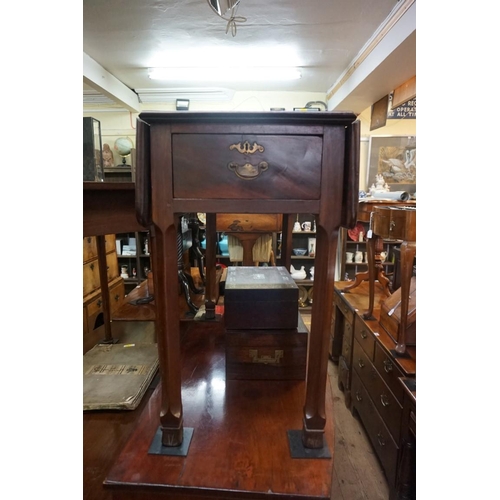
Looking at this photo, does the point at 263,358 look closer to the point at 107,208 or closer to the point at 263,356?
the point at 263,356

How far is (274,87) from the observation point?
3.30 metres

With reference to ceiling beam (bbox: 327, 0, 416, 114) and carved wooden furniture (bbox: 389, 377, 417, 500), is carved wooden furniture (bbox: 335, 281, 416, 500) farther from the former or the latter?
ceiling beam (bbox: 327, 0, 416, 114)

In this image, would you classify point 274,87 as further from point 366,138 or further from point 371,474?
point 371,474

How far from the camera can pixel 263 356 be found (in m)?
0.95

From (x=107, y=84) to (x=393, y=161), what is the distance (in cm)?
322

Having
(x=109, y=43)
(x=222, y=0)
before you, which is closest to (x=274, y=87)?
(x=109, y=43)

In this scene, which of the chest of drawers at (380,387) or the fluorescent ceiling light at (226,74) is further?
the fluorescent ceiling light at (226,74)

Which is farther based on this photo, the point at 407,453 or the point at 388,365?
the point at 388,365

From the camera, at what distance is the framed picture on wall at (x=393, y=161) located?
11.8 ft

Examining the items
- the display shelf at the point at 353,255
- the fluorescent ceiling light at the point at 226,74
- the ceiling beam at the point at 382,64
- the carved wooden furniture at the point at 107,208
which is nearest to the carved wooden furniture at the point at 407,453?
the carved wooden furniture at the point at 107,208

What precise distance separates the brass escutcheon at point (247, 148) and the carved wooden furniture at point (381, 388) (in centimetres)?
114

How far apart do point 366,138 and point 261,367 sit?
3.46m

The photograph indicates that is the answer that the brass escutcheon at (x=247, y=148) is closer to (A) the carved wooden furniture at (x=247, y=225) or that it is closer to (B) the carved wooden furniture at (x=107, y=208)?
(B) the carved wooden furniture at (x=107, y=208)

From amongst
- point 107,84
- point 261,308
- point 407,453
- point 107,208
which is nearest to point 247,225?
point 261,308
